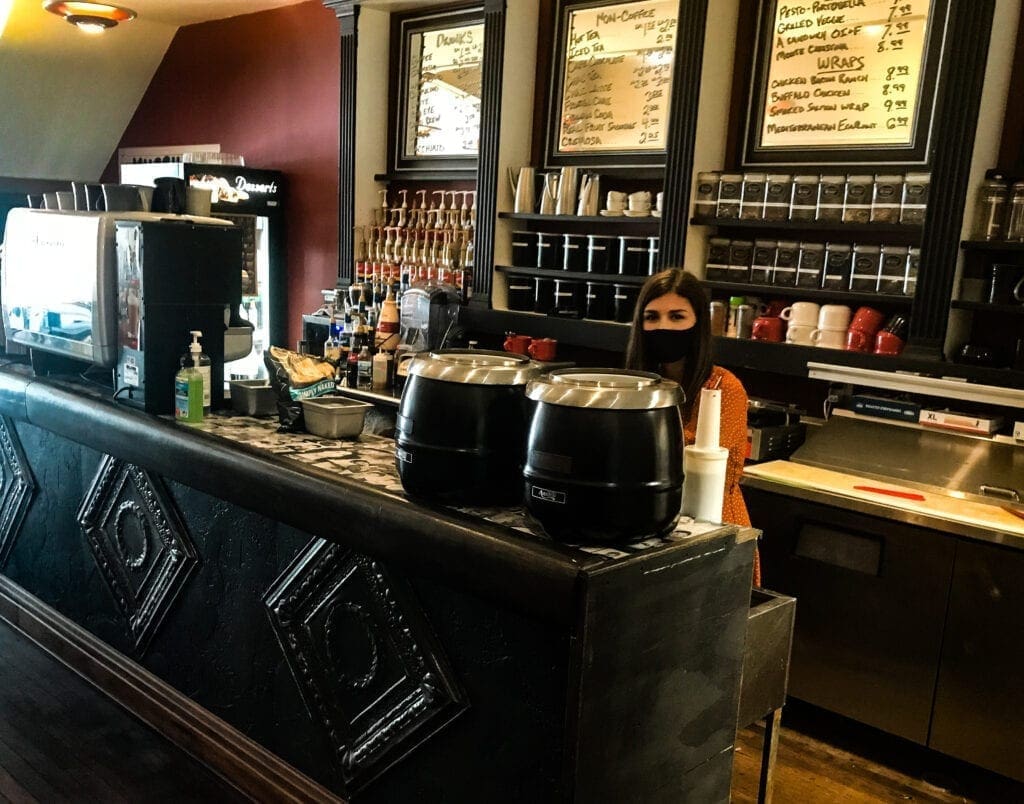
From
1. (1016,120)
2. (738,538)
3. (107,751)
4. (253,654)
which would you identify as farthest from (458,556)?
(1016,120)

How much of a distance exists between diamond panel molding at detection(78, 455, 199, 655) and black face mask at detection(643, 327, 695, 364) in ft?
4.80

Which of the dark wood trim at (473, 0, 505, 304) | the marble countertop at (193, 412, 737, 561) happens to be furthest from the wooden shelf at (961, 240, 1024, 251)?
the dark wood trim at (473, 0, 505, 304)

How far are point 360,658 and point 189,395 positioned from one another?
98cm

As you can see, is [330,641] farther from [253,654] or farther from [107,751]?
[107,751]

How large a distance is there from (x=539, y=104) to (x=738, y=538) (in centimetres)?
365

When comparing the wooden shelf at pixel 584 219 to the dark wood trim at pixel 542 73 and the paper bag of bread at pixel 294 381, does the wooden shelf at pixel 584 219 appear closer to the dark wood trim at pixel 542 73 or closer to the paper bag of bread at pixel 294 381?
the dark wood trim at pixel 542 73

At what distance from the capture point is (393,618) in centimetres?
214

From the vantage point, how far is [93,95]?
7562mm

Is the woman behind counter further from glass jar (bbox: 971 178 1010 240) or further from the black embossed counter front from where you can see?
glass jar (bbox: 971 178 1010 240)

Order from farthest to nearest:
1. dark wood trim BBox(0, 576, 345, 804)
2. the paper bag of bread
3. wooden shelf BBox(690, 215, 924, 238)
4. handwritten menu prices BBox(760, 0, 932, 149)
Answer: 1. handwritten menu prices BBox(760, 0, 932, 149)
2. wooden shelf BBox(690, 215, 924, 238)
3. the paper bag of bread
4. dark wood trim BBox(0, 576, 345, 804)

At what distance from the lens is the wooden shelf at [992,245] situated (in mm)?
3266

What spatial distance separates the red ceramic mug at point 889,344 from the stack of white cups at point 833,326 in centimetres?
17

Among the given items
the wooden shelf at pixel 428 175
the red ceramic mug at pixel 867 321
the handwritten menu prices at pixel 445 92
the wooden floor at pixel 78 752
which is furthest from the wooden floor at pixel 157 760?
the handwritten menu prices at pixel 445 92

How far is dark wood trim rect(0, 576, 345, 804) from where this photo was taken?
248 cm
